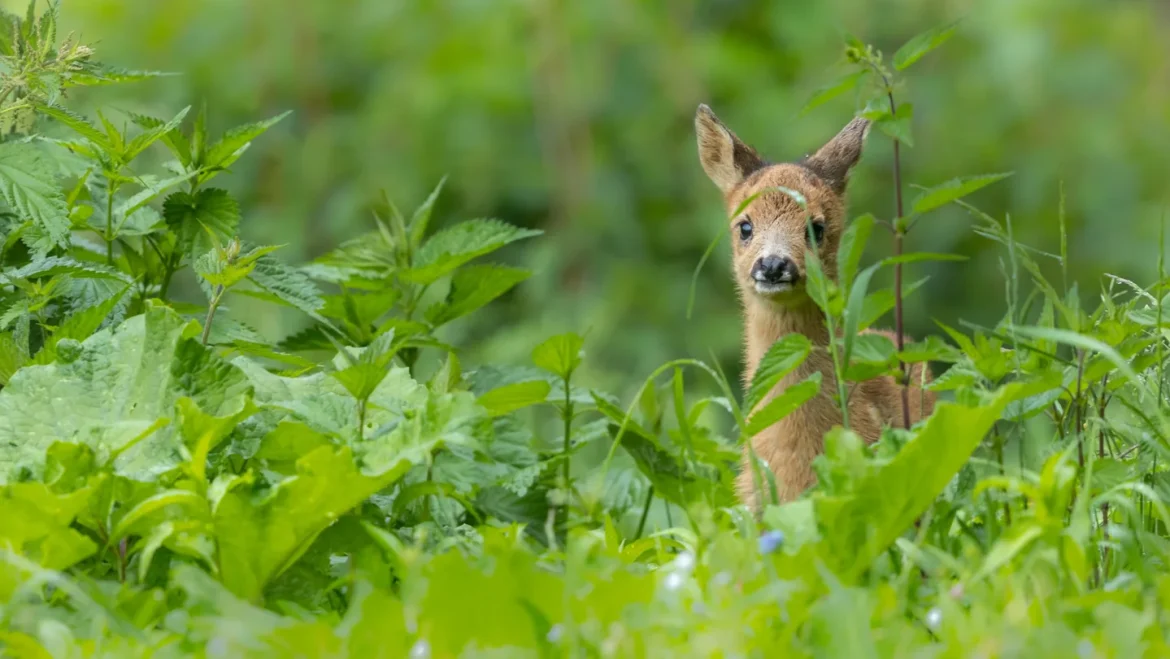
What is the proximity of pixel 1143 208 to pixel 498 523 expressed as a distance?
543 centimetres

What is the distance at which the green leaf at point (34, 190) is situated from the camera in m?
3.19

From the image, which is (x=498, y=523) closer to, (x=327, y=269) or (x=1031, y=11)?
(x=327, y=269)

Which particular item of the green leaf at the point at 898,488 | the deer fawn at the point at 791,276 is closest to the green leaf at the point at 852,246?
the green leaf at the point at 898,488

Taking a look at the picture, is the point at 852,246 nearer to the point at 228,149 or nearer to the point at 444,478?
the point at 444,478

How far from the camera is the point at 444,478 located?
303 centimetres

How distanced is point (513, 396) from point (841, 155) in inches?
74.8

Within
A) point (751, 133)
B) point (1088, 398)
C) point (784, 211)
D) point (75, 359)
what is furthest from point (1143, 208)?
point (75, 359)

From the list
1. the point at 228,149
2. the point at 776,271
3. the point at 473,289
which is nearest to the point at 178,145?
the point at 228,149

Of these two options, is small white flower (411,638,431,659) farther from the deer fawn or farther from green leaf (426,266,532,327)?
the deer fawn

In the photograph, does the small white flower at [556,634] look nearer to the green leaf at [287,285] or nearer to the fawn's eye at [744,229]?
the green leaf at [287,285]

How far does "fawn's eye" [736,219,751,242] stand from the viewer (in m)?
4.82

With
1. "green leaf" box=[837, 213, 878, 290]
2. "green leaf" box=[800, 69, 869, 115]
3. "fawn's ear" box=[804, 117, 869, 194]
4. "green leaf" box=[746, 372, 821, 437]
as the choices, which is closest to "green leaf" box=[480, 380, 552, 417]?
"green leaf" box=[746, 372, 821, 437]

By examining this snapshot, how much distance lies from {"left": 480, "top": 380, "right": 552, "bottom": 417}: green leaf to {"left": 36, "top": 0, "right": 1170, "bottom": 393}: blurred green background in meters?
3.70

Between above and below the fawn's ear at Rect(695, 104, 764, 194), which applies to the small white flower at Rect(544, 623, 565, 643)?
below
